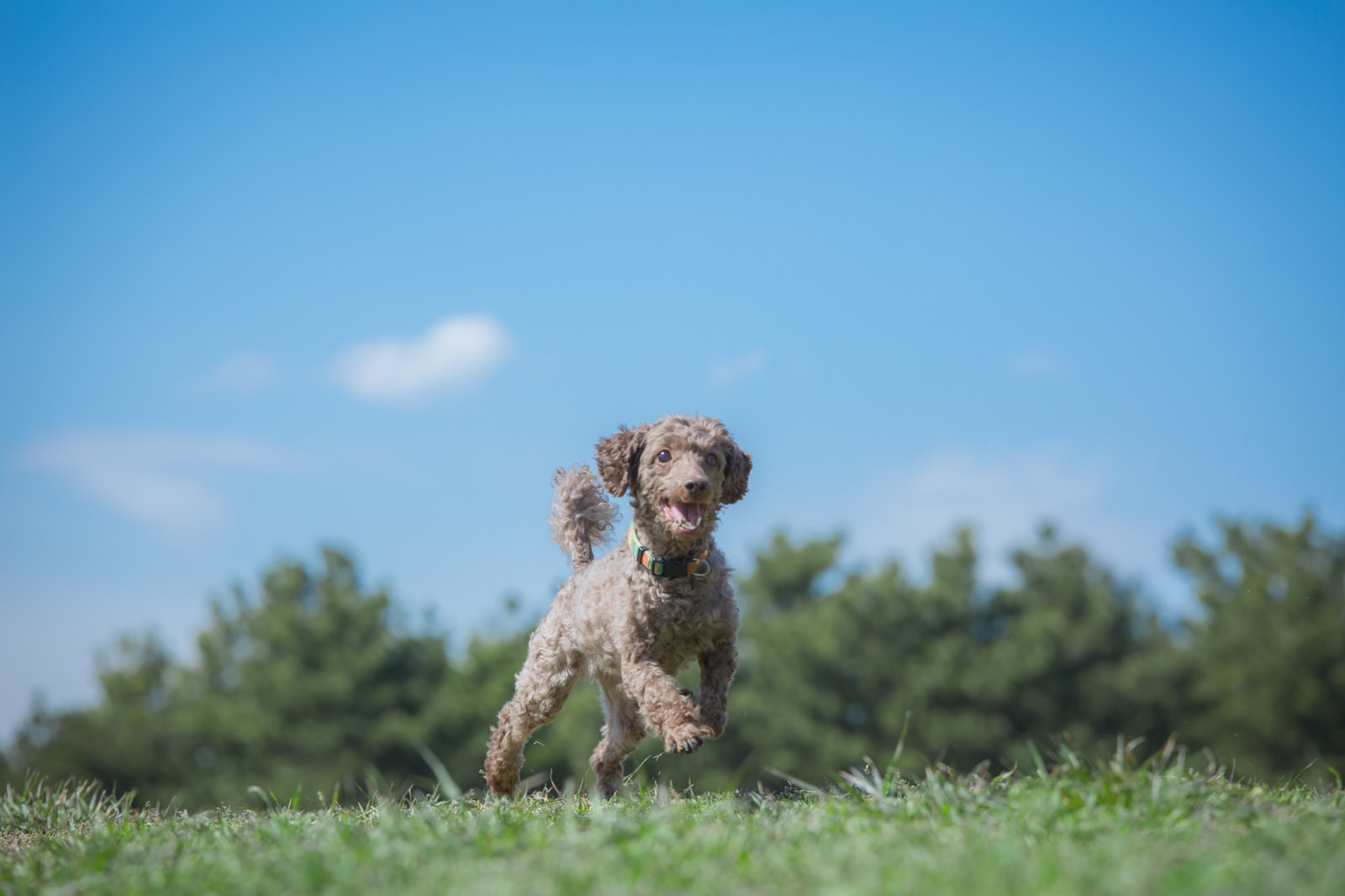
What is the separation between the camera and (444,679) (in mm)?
37438

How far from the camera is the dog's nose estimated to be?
20.8ft

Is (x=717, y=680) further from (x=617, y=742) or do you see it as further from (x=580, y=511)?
(x=580, y=511)

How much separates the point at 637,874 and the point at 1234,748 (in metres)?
37.1

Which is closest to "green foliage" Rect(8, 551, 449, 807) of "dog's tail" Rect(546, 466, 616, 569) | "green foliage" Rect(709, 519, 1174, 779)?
"green foliage" Rect(709, 519, 1174, 779)

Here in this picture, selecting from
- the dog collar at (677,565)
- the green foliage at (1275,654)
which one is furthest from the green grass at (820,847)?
the green foliage at (1275,654)

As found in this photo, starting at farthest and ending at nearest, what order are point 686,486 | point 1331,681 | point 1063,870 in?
point 1331,681 → point 686,486 → point 1063,870

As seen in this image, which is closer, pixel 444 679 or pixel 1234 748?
pixel 1234 748

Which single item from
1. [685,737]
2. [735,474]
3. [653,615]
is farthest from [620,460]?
[685,737]

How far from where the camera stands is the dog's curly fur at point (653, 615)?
20.8 feet

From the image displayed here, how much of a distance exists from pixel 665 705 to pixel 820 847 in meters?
2.22

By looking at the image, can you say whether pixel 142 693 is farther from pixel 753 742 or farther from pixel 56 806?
pixel 56 806

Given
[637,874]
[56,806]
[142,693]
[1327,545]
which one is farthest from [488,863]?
[142,693]

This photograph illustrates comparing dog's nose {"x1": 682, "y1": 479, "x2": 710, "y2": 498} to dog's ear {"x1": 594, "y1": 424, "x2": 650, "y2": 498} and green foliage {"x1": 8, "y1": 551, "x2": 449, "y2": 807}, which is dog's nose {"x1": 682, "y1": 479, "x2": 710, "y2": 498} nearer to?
dog's ear {"x1": 594, "y1": 424, "x2": 650, "y2": 498}

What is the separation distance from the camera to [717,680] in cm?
654
